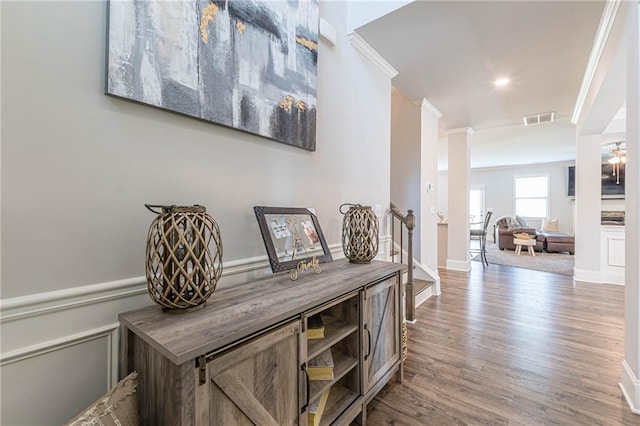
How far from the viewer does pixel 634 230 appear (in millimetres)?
1636

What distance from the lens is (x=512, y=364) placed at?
80.5 inches

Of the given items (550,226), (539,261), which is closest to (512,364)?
(539,261)

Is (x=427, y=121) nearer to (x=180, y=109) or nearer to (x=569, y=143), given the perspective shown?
(x=180, y=109)

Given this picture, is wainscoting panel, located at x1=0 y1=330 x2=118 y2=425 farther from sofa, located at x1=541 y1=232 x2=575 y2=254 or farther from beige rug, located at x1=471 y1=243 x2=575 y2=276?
sofa, located at x1=541 y1=232 x2=575 y2=254

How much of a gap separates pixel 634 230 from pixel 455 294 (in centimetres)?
230

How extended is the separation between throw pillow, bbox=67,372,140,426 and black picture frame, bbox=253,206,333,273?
2.34ft

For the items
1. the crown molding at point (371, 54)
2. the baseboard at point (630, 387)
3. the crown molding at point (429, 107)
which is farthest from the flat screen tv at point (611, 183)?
the crown molding at point (371, 54)

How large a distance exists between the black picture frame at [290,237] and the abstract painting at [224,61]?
448 millimetres

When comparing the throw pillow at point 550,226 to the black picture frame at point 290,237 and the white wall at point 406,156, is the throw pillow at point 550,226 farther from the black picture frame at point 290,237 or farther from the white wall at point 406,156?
the black picture frame at point 290,237

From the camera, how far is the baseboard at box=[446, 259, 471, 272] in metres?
4.93

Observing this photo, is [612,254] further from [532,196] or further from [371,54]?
[532,196]

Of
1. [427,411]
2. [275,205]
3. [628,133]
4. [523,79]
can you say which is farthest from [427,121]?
[427,411]

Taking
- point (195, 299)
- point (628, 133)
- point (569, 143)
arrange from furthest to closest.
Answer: point (569, 143) < point (628, 133) < point (195, 299)

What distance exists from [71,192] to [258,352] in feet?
2.76
